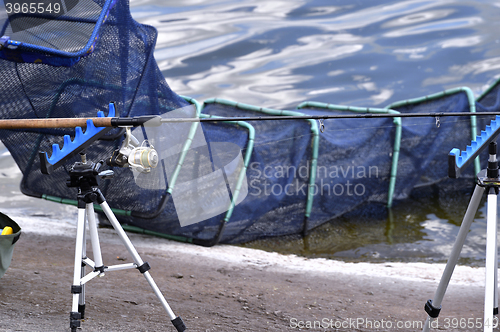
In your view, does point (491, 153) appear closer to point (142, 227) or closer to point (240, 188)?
point (240, 188)

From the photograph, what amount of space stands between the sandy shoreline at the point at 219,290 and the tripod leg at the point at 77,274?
39 centimetres

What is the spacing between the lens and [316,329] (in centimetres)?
347

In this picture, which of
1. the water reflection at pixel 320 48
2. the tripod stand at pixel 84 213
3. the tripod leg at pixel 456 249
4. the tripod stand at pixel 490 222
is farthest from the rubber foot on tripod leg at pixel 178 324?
the water reflection at pixel 320 48

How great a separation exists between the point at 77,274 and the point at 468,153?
2014 mm

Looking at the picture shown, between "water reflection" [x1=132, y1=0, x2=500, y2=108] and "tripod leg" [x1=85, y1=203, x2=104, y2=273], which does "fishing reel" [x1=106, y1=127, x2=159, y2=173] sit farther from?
"water reflection" [x1=132, y1=0, x2=500, y2=108]

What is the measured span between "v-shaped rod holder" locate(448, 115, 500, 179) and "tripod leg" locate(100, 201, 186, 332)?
1703mm

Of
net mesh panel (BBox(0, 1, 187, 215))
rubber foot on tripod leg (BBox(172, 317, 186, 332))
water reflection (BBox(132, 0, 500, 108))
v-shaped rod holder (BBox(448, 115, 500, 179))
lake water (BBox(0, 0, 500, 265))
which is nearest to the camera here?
v-shaped rod holder (BBox(448, 115, 500, 179))

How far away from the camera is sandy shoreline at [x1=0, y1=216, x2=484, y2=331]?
11.2 feet

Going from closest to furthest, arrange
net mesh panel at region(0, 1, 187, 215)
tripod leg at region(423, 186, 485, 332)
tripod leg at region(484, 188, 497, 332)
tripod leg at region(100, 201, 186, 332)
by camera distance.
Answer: tripod leg at region(484, 188, 497, 332) < tripod leg at region(423, 186, 485, 332) < tripod leg at region(100, 201, 186, 332) < net mesh panel at region(0, 1, 187, 215)

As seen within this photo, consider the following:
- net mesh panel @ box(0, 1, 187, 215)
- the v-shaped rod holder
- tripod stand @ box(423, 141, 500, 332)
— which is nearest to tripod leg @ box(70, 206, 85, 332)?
net mesh panel @ box(0, 1, 187, 215)

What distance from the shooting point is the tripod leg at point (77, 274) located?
2.77 metres

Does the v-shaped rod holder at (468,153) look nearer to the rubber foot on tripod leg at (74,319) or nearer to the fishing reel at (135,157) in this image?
the fishing reel at (135,157)

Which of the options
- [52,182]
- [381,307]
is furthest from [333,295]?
[52,182]

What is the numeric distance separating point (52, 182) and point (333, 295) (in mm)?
2857
